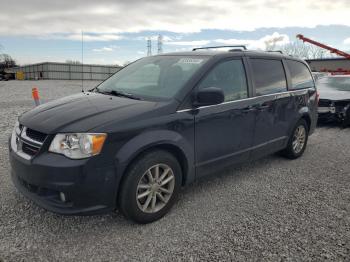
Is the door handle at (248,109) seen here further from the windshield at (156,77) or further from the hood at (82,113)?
the hood at (82,113)

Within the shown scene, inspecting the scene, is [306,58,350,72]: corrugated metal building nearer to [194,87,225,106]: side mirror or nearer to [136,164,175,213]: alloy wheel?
[194,87,225,106]: side mirror

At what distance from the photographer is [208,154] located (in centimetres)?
354

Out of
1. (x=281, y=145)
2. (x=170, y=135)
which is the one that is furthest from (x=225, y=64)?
(x=281, y=145)

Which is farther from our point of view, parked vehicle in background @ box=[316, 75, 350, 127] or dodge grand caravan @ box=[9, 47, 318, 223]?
parked vehicle in background @ box=[316, 75, 350, 127]

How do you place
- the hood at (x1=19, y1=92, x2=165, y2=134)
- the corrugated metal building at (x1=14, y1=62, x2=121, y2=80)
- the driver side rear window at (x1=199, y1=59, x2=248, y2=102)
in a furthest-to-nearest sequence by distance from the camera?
the corrugated metal building at (x1=14, y1=62, x2=121, y2=80) → the driver side rear window at (x1=199, y1=59, x2=248, y2=102) → the hood at (x1=19, y1=92, x2=165, y2=134)

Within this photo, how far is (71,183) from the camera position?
2.59 meters

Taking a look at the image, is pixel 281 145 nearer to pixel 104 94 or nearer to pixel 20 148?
pixel 104 94

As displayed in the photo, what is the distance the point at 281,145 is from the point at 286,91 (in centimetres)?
87

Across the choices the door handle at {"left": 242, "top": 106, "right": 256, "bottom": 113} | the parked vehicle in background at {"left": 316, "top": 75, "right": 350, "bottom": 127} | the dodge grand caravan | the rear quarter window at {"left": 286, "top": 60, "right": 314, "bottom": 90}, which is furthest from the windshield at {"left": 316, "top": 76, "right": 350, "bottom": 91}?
the door handle at {"left": 242, "top": 106, "right": 256, "bottom": 113}

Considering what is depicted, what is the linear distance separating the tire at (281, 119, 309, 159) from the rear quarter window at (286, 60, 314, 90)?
25.1 inches

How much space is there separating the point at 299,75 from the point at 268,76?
3.73 ft

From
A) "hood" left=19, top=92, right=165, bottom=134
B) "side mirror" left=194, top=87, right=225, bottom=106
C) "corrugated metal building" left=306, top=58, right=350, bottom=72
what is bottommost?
"hood" left=19, top=92, right=165, bottom=134

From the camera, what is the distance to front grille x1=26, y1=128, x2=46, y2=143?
2771mm

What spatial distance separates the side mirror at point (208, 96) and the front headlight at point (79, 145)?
44.8 inches
